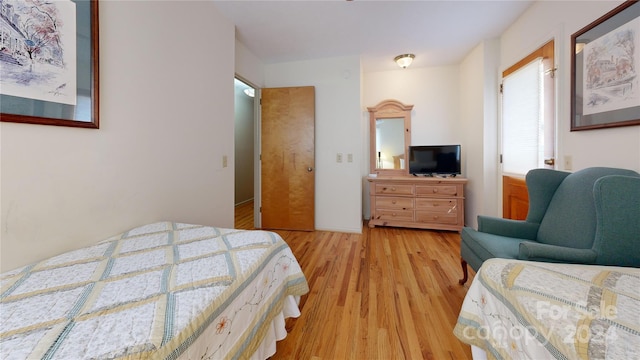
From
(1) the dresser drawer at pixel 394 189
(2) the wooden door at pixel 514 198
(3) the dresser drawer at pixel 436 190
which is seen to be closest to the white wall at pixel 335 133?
(1) the dresser drawer at pixel 394 189

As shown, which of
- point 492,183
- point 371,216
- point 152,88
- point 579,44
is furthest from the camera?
point 371,216

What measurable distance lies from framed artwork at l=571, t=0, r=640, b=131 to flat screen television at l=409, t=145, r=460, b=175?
1.77m

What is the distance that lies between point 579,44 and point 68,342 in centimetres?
300

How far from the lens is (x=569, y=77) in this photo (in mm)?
1814

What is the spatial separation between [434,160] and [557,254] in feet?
8.47

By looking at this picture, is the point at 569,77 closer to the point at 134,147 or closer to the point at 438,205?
the point at 438,205

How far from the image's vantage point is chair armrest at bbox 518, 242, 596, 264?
1.16 m

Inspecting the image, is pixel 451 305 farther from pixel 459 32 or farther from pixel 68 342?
pixel 459 32

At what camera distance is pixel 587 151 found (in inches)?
66.2

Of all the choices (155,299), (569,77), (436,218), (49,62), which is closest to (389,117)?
(436,218)

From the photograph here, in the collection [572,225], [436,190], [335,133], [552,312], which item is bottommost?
[552,312]

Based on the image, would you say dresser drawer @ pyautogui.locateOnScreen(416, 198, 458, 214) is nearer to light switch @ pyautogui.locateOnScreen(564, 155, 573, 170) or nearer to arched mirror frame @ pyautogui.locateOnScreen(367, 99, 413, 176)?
arched mirror frame @ pyautogui.locateOnScreen(367, 99, 413, 176)

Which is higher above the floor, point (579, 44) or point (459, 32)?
point (459, 32)

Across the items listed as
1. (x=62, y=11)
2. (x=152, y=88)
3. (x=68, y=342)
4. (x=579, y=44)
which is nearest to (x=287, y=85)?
(x=152, y=88)
